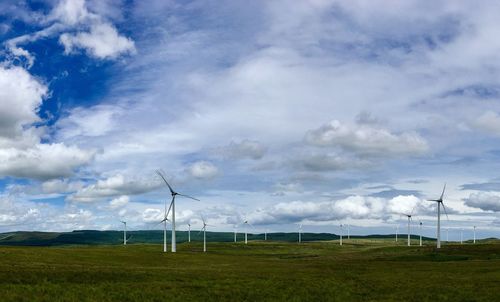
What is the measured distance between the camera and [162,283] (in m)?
47.2

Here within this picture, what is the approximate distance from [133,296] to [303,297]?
46.2 ft

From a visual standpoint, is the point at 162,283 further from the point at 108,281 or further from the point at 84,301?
the point at 84,301

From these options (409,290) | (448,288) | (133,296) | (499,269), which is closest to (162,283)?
(133,296)

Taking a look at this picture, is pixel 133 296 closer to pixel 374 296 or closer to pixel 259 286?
pixel 259 286

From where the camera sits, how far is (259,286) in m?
48.8

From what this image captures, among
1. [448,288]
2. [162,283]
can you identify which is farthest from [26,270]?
[448,288]

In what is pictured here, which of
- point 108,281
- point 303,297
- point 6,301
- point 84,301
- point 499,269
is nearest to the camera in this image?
point 6,301

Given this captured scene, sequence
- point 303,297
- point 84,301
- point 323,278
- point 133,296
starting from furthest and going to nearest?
1. point 323,278
2. point 303,297
3. point 133,296
4. point 84,301

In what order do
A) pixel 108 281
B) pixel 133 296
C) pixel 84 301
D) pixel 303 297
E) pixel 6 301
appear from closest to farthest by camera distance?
pixel 6 301 < pixel 84 301 < pixel 133 296 < pixel 303 297 < pixel 108 281

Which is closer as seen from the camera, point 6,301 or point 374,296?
point 6,301

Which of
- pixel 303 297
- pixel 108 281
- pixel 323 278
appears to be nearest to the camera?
pixel 303 297

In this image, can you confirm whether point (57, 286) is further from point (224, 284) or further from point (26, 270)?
point (224, 284)

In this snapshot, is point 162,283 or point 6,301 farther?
point 162,283

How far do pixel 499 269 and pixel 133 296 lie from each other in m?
50.9
